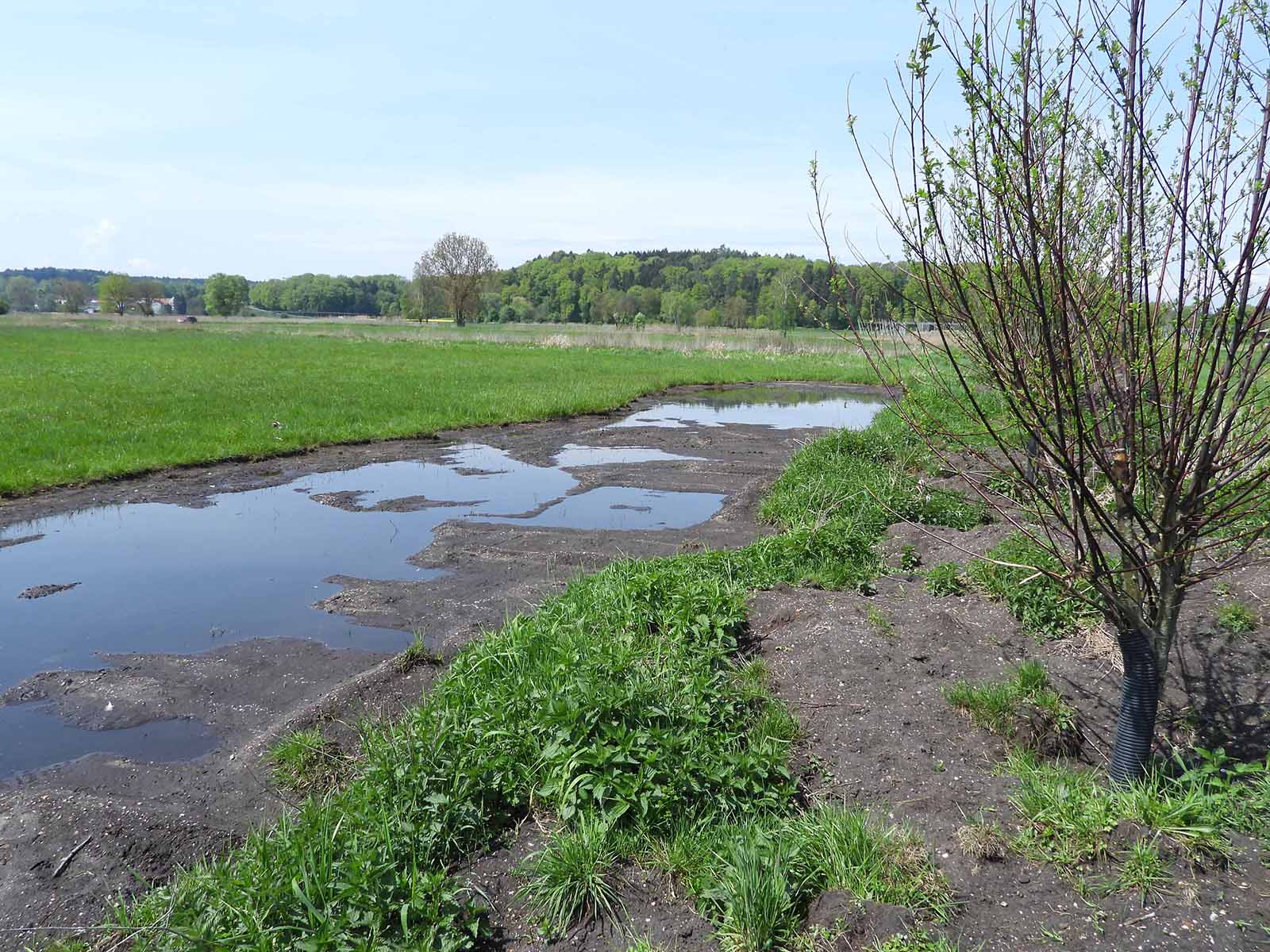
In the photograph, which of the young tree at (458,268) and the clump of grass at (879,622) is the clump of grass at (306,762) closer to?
the clump of grass at (879,622)

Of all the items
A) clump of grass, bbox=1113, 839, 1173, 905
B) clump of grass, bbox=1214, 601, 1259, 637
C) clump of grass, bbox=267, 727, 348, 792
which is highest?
clump of grass, bbox=1214, 601, 1259, 637

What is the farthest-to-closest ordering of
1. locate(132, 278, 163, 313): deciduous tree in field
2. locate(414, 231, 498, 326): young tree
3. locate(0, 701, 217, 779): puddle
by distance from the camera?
locate(132, 278, 163, 313): deciduous tree in field < locate(414, 231, 498, 326): young tree < locate(0, 701, 217, 779): puddle

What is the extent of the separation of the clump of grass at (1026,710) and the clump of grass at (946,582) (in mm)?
1592

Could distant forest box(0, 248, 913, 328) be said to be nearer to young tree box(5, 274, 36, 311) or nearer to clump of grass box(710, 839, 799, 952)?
young tree box(5, 274, 36, 311)

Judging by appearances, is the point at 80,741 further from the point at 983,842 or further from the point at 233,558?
the point at 983,842

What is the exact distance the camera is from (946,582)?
6262mm

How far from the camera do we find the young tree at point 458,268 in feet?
273

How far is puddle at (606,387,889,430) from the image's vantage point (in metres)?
21.1

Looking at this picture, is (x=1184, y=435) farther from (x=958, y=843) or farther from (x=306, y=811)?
(x=306, y=811)

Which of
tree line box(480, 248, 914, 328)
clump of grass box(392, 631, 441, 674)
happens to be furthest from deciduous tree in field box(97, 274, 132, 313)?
clump of grass box(392, 631, 441, 674)

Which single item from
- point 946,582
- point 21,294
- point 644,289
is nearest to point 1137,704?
point 946,582

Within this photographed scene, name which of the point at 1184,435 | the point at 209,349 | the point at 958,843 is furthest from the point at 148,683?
the point at 209,349

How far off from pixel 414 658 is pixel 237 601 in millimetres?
2641

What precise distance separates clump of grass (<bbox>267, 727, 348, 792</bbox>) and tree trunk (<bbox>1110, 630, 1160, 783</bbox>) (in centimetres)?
409
